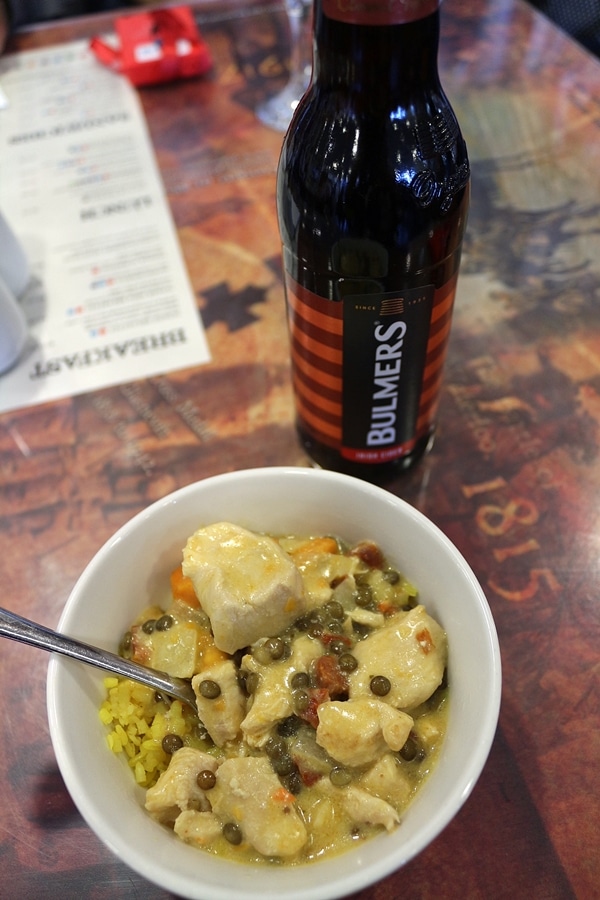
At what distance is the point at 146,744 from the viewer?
0.72m

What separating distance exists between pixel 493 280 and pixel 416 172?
26.2 inches

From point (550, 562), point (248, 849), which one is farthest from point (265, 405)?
point (248, 849)

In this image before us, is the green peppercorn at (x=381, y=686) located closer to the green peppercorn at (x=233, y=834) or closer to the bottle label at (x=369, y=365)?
the green peppercorn at (x=233, y=834)

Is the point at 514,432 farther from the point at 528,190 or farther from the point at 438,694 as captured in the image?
the point at 528,190

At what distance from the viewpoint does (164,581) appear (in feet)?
2.80

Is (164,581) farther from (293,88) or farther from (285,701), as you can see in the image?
(293,88)

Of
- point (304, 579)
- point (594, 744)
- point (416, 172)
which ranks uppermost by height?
point (416, 172)

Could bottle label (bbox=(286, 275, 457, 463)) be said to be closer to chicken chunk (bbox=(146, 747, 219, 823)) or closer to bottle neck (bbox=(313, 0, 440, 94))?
bottle neck (bbox=(313, 0, 440, 94))

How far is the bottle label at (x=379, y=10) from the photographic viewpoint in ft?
2.06

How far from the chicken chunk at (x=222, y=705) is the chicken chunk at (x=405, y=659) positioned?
12 cm

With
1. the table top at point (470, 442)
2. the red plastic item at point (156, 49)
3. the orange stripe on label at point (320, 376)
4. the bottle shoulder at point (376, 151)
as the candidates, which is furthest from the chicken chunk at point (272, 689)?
the red plastic item at point (156, 49)

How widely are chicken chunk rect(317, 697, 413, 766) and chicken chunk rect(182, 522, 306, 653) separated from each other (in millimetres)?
114

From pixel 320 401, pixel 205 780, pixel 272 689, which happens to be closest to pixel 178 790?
pixel 205 780

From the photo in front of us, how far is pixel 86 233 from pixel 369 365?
93cm
